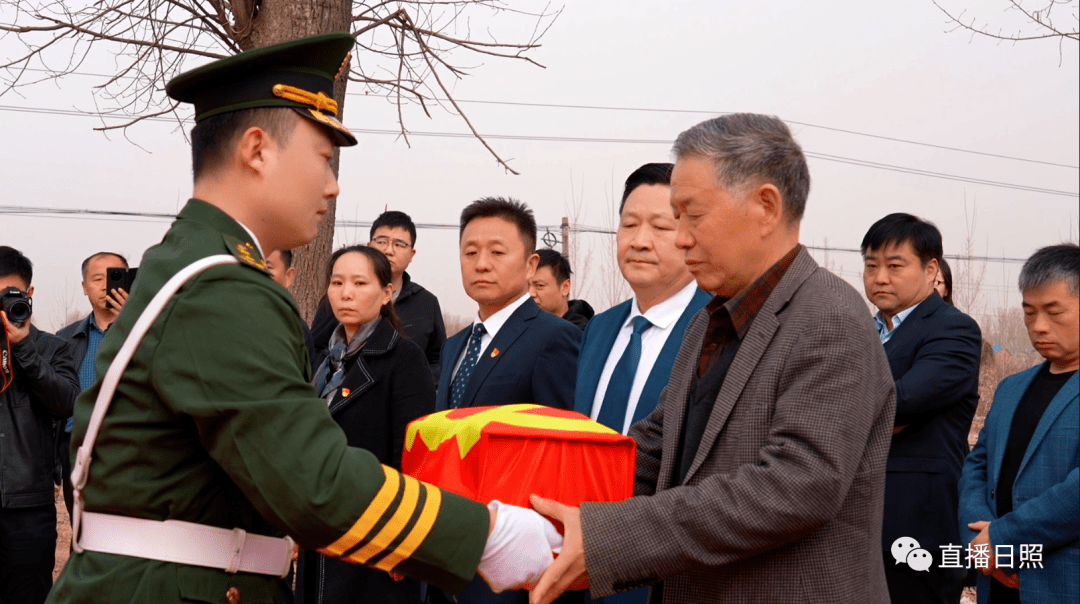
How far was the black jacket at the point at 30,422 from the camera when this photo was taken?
14.4 feet

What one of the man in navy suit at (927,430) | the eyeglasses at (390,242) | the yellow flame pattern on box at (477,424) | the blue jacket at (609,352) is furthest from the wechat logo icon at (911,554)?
the eyeglasses at (390,242)

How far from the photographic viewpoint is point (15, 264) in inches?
195

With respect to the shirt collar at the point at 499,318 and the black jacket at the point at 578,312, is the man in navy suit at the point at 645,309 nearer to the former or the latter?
the shirt collar at the point at 499,318

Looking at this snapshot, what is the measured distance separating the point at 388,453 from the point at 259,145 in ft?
7.10

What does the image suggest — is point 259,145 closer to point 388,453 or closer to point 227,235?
point 227,235

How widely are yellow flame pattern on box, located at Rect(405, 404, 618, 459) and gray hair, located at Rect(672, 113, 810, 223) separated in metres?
0.62

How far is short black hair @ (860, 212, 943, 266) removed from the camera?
4211 millimetres

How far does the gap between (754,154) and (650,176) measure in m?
1.03

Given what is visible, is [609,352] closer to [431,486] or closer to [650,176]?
[650,176]

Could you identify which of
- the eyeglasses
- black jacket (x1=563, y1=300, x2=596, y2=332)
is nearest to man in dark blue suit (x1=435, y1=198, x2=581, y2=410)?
the eyeglasses

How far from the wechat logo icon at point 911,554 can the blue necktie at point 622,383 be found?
65.2 inches

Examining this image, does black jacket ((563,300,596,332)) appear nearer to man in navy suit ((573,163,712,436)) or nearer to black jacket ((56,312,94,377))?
black jacket ((56,312,94,377))

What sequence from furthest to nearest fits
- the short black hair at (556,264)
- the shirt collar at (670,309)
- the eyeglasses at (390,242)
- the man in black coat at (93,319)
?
the short black hair at (556,264)
the eyeglasses at (390,242)
the man in black coat at (93,319)
the shirt collar at (670,309)

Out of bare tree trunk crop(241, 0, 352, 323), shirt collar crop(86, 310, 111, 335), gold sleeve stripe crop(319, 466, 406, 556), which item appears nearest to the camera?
gold sleeve stripe crop(319, 466, 406, 556)
